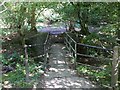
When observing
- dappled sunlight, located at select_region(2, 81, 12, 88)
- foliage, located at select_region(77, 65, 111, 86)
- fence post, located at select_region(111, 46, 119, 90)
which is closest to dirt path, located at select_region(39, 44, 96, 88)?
foliage, located at select_region(77, 65, 111, 86)

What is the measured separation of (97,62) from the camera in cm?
475

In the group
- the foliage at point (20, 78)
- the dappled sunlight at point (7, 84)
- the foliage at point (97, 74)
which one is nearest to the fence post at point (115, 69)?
the foliage at point (97, 74)

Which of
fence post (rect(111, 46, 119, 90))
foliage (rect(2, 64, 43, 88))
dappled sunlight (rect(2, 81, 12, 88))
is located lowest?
dappled sunlight (rect(2, 81, 12, 88))

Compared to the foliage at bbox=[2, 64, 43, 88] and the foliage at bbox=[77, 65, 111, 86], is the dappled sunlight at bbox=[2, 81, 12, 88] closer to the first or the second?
the foliage at bbox=[2, 64, 43, 88]

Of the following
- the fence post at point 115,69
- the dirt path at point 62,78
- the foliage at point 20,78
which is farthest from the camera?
the foliage at point 20,78

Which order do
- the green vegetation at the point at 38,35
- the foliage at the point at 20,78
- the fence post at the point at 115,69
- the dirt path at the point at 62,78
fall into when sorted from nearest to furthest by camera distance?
the fence post at the point at 115,69 < the dirt path at the point at 62,78 < the foliage at the point at 20,78 < the green vegetation at the point at 38,35

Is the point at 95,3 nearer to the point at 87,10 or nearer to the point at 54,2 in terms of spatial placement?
the point at 87,10

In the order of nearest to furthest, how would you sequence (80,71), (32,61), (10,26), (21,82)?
(21,82) < (80,71) < (32,61) < (10,26)

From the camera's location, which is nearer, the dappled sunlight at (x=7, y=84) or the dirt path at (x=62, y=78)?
the dirt path at (x=62, y=78)

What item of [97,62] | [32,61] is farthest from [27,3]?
[97,62]

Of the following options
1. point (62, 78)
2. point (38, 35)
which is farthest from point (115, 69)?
point (38, 35)

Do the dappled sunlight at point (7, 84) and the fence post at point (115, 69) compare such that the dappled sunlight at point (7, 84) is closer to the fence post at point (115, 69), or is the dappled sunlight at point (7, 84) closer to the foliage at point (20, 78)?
the foliage at point (20, 78)

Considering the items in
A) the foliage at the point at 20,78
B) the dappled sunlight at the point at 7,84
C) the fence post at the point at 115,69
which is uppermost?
the fence post at the point at 115,69

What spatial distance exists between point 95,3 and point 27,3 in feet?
4.31
